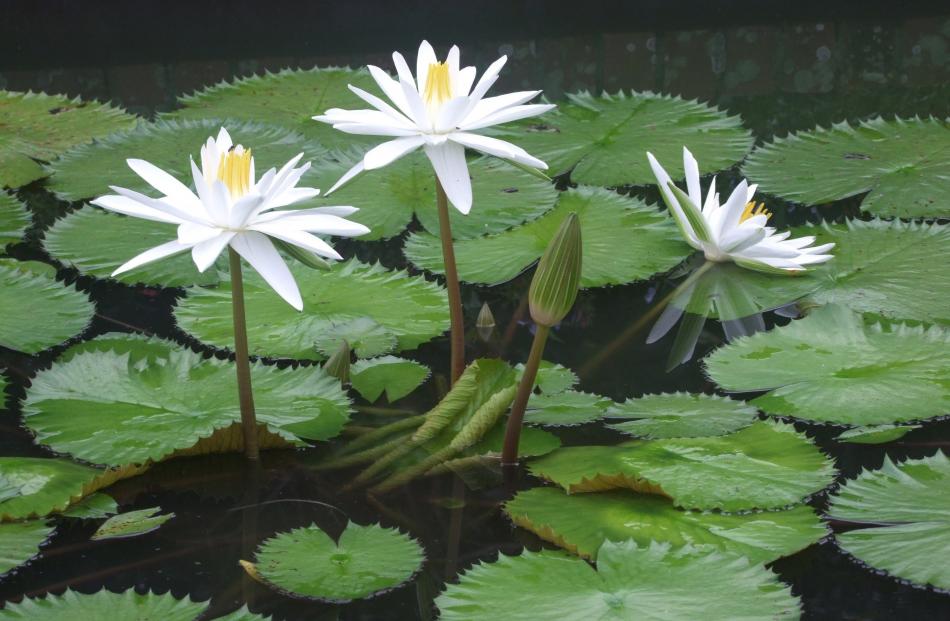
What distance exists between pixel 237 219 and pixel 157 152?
1.56m

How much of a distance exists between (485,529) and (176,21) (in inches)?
164

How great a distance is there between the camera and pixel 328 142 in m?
3.12

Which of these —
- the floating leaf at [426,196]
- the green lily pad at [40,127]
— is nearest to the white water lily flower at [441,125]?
the floating leaf at [426,196]

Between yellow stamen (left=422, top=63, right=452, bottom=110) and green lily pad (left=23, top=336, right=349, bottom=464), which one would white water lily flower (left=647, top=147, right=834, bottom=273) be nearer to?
yellow stamen (left=422, top=63, right=452, bottom=110)

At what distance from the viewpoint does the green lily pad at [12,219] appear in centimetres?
259

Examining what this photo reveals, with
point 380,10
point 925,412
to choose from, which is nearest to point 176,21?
point 380,10

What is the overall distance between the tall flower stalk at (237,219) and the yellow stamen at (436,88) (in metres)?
0.25

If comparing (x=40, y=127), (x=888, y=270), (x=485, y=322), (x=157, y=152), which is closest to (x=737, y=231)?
(x=888, y=270)

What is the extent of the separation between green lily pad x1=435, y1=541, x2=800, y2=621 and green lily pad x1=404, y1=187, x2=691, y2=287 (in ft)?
3.32

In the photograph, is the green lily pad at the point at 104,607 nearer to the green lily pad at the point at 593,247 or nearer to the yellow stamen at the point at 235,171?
the yellow stamen at the point at 235,171

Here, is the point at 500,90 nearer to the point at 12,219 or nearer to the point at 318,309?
the point at 12,219

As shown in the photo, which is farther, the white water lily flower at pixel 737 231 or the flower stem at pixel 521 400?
the white water lily flower at pixel 737 231

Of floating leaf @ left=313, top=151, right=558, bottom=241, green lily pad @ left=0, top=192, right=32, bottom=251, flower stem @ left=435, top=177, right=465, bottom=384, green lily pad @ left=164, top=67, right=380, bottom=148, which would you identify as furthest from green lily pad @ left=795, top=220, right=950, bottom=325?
Result: green lily pad @ left=0, top=192, right=32, bottom=251

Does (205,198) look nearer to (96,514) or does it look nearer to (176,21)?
(96,514)
